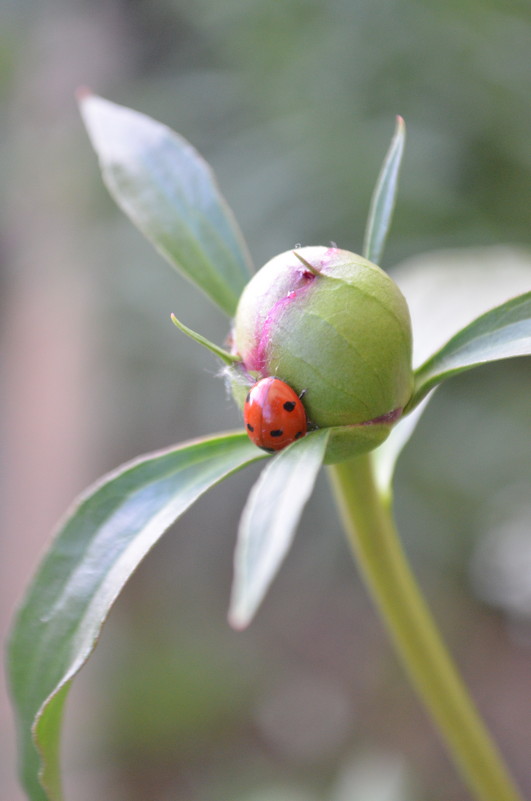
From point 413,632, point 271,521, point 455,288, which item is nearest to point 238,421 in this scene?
point 455,288

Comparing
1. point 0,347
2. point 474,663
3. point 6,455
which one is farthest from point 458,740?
point 0,347

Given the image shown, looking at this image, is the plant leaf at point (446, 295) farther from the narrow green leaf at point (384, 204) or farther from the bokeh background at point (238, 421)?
the bokeh background at point (238, 421)

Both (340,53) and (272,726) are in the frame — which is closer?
(340,53)

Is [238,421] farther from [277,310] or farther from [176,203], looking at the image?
[277,310]

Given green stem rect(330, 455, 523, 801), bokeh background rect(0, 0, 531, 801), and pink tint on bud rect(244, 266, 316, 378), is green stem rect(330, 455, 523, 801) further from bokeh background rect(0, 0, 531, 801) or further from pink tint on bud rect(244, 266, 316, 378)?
bokeh background rect(0, 0, 531, 801)

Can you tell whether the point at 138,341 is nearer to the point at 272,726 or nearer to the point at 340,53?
the point at 340,53

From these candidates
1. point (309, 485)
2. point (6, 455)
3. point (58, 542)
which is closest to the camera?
point (309, 485)

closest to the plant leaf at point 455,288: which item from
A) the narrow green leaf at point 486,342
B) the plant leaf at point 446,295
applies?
the plant leaf at point 446,295
